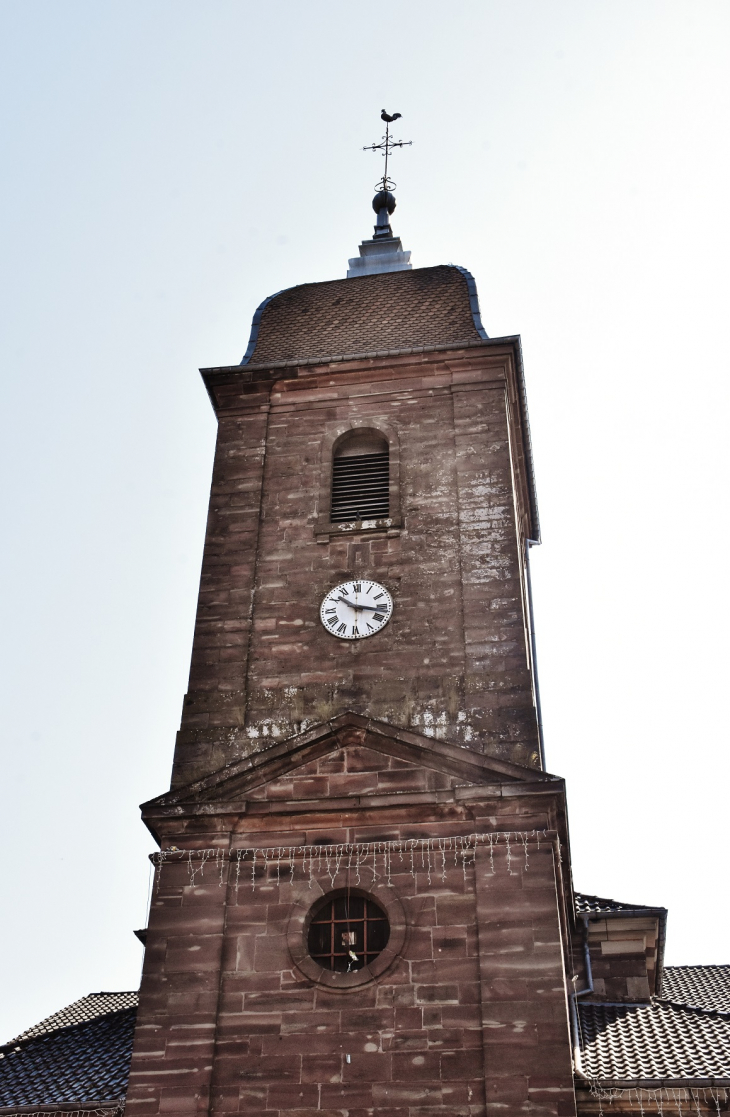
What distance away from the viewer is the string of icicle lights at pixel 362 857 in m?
15.3

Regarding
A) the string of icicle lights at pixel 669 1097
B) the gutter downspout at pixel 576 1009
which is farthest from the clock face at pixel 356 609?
the string of icicle lights at pixel 669 1097

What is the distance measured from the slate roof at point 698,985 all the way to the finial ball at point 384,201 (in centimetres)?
1422

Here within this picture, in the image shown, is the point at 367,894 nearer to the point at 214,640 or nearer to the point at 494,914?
the point at 494,914

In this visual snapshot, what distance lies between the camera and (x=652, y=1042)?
51.8 feet

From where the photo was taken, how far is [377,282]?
891 inches

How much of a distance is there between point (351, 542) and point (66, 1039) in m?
7.24

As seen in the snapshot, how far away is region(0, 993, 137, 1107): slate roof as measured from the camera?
51.0ft

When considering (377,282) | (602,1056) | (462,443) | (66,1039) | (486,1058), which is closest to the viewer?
(486,1058)

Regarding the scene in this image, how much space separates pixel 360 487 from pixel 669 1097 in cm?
888

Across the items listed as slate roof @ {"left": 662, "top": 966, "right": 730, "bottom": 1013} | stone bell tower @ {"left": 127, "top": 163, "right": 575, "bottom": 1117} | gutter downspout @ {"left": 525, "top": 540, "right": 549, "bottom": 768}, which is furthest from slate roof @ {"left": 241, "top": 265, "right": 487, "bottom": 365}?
slate roof @ {"left": 662, "top": 966, "right": 730, "bottom": 1013}

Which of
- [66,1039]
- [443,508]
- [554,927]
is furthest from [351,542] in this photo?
[66,1039]

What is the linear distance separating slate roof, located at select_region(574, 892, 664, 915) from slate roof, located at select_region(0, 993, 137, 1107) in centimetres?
618

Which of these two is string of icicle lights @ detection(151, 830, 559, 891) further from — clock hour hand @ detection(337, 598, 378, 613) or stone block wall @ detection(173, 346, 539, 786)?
clock hour hand @ detection(337, 598, 378, 613)

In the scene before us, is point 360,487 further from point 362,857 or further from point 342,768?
point 362,857
